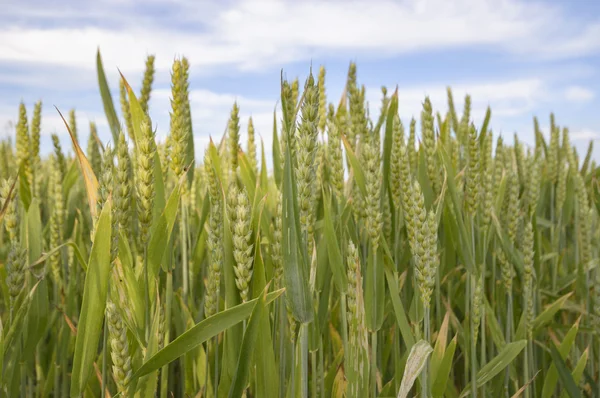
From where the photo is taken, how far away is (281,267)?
3.77ft

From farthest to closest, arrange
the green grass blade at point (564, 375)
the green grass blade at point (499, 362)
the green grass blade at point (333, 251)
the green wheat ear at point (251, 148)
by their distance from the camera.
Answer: the green wheat ear at point (251, 148) < the green grass blade at point (564, 375) < the green grass blade at point (499, 362) < the green grass blade at point (333, 251)

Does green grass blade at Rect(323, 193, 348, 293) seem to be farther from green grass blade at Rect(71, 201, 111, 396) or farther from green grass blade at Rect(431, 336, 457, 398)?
green grass blade at Rect(71, 201, 111, 396)

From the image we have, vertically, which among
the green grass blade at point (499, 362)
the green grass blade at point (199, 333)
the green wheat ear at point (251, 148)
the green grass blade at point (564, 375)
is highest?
the green wheat ear at point (251, 148)

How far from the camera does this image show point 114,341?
37.3 inches

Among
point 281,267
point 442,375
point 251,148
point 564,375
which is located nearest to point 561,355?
point 564,375

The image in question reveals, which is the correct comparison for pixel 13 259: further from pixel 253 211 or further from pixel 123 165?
pixel 253 211

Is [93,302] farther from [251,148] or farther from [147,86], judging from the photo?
[251,148]

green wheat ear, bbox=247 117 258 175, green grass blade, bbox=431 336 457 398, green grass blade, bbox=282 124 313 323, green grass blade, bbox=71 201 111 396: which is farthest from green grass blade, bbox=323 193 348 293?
green wheat ear, bbox=247 117 258 175

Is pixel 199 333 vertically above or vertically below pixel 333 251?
below

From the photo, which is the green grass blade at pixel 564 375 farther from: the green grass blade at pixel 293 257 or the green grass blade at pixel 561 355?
the green grass blade at pixel 293 257

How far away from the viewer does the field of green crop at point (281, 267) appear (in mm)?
996

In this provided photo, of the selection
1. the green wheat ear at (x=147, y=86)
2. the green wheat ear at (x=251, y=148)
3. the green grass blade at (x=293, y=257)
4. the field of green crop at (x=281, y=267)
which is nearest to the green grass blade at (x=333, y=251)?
the field of green crop at (x=281, y=267)

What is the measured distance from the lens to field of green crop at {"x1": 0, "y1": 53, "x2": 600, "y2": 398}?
1.00m

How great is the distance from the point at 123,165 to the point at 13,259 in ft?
1.16
